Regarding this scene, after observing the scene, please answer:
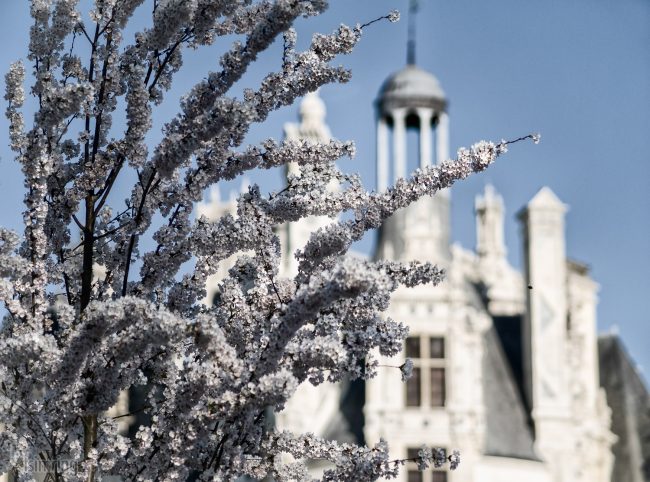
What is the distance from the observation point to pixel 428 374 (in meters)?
26.3

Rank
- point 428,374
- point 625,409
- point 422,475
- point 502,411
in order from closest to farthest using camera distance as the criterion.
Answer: point 422,475 < point 428,374 < point 502,411 < point 625,409

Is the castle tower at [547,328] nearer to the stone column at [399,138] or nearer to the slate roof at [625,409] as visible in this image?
the stone column at [399,138]

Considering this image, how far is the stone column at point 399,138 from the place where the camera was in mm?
29031

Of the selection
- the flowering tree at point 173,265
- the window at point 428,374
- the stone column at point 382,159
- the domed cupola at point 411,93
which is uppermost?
the domed cupola at point 411,93

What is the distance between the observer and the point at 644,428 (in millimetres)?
32625

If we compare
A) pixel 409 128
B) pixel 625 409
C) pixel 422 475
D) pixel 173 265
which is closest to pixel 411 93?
pixel 409 128

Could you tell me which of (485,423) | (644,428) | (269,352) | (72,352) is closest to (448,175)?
(269,352)

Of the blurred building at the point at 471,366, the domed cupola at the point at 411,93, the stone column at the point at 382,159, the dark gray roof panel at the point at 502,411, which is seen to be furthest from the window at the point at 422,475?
the domed cupola at the point at 411,93

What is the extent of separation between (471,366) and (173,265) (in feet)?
64.2

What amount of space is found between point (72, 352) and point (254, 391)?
92 centimetres

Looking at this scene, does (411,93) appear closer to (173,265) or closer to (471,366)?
(471,366)

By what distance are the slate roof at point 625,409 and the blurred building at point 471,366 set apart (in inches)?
2.5

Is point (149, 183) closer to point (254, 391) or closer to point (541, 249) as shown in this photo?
point (254, 391)

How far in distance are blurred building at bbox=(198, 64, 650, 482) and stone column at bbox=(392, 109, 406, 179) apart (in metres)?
0.03
